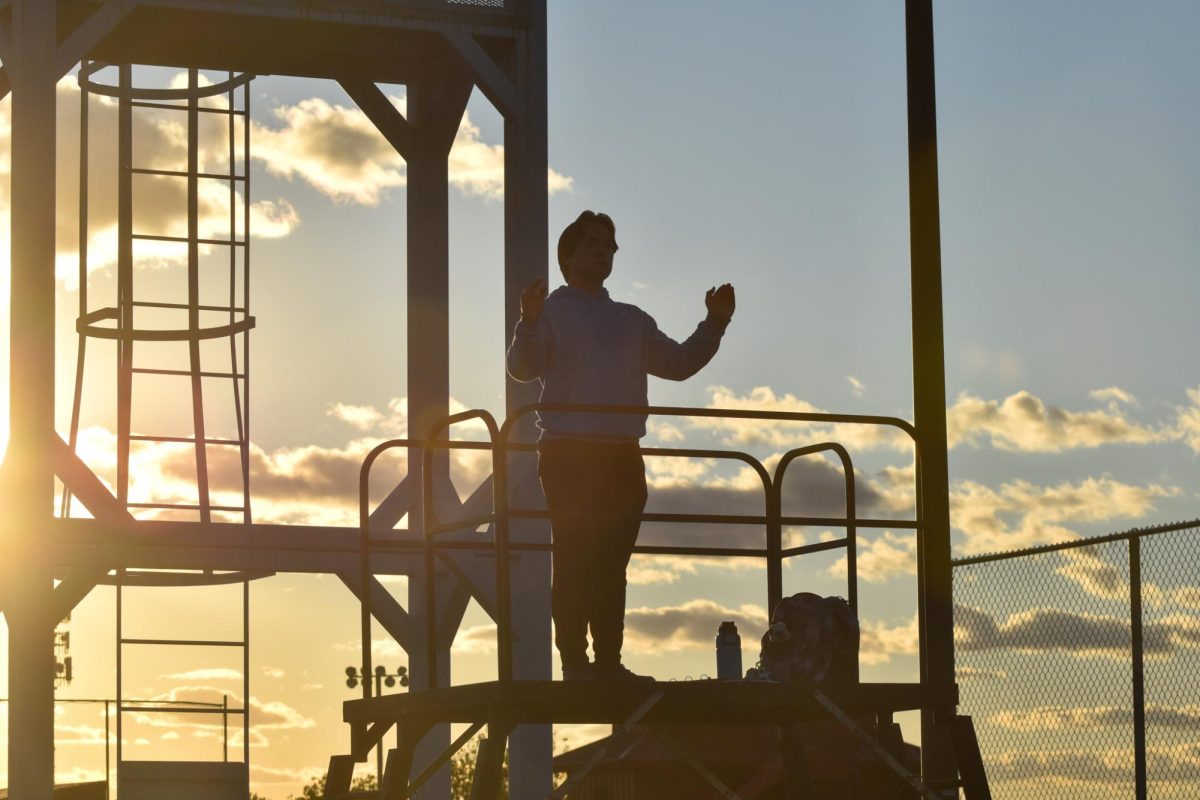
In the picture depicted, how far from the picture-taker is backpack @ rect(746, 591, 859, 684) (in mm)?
10141

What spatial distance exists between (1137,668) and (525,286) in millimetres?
7296

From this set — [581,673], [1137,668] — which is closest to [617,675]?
[581,673]

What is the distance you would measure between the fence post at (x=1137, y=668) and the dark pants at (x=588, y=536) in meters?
5.17

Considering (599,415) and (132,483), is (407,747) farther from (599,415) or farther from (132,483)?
(132,483)

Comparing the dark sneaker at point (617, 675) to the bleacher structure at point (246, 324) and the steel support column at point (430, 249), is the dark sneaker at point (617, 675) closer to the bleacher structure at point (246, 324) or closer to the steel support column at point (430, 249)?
the bleacher structure at point (246, 324)

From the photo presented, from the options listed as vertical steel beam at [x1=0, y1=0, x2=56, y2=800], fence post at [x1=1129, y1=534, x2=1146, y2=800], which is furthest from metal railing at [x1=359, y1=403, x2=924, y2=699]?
vertical steel beam at [x1=0, y1=0, x2=56, y2=800]

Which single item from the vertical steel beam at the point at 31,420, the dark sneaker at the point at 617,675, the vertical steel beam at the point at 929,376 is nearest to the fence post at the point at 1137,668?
the vertical steel beam at the point at 929,376

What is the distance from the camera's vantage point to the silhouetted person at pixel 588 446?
9.98 m

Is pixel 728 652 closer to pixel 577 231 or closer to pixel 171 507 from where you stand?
pixel 577 231

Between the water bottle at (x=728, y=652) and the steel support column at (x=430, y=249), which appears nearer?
the water bottle at (x=728, y=652)

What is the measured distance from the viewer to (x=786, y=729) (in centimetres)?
1145

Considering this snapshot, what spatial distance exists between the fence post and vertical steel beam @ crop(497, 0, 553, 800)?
6.19m

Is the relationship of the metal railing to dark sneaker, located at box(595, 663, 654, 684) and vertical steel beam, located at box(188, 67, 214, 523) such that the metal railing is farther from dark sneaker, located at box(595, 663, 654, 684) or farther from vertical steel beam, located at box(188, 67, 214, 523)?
vertical steel beam, located at box(188, 67, 214, 523)

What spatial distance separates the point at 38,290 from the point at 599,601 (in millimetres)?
9198
